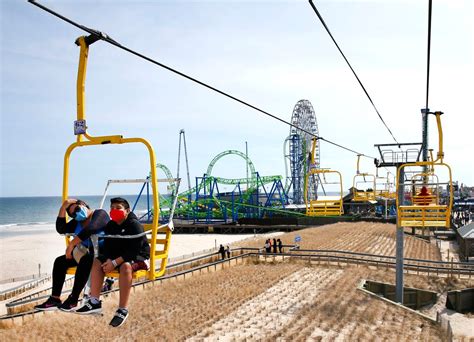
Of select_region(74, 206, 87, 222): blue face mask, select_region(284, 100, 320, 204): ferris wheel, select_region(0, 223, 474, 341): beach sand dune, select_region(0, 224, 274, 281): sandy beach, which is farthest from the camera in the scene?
select_region(284, 100, 320, 204): ferris wheel

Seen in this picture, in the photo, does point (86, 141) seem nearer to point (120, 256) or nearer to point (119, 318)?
point (120, 256)

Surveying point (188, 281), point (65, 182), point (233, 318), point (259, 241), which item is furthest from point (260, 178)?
point (65, 182)

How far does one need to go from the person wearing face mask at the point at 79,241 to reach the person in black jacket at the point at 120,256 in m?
0.07

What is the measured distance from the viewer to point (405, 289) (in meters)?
20.3

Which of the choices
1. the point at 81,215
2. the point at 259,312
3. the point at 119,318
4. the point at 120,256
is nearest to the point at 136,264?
the point at 120,256

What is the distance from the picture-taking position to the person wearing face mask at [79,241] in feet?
10.5

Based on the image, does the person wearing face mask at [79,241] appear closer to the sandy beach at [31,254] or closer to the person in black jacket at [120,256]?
the person in black jacket at [120,256]

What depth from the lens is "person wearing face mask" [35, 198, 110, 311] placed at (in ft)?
10.5

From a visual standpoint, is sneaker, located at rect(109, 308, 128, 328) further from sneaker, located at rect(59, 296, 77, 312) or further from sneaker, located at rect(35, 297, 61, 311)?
sneaker, located at rect(35, 297, 61, 311)

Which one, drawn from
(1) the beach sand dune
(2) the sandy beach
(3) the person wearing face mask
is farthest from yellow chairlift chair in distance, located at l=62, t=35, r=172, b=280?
(2) the sandy beach

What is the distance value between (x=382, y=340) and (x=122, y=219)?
12511 millimetres

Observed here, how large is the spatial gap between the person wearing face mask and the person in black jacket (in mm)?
68

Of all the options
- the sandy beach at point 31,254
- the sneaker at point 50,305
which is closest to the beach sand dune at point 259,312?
the sandy beach at point 31,254

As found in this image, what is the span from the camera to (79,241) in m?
3.27
